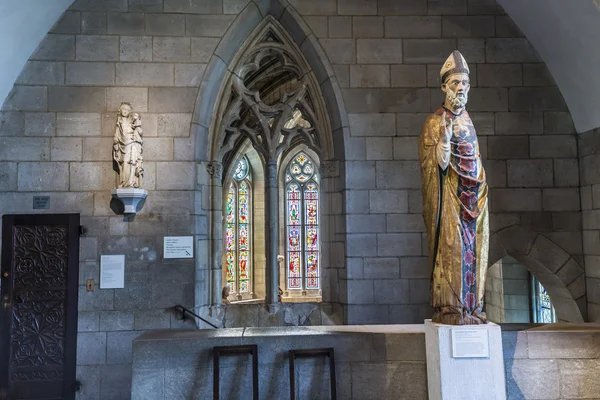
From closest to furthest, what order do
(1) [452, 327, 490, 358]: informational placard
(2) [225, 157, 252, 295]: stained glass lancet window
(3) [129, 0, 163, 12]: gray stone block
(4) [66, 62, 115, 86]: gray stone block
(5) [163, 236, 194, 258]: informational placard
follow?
(1) [452, 327, 490, 358]: informational placard
(5) [163, 236, 194, 258]: informational placard
(4) [66, 62, 115, 86]: gray stone block
(3) [129, 0, 163, 12]: gray stone block
(2) [225, 157, 252, 295]: stained glass lancet window

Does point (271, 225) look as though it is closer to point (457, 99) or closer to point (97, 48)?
point (97, 48)

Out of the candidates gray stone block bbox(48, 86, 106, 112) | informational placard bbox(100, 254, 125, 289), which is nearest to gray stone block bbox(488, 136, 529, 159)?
informational placard bbox(100, 254, 125, 289)

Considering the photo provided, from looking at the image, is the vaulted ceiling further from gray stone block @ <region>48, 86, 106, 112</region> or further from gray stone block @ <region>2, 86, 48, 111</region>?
gray stone block @ <region>48, 86, 106, 112</region>

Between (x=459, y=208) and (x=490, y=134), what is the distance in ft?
8.46

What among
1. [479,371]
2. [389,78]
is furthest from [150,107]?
[479,371]

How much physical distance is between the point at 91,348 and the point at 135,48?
3195 mm

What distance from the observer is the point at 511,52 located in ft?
17.7

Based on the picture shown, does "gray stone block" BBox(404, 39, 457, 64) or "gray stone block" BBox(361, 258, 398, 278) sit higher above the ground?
"gray stone block" BBox(404, 39, 457, 64)

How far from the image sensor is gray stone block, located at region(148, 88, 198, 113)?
5.16 metres

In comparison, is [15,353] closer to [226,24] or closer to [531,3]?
[226,24]

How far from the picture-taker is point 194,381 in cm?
340

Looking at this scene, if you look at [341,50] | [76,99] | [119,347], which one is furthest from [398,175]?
[76,99]

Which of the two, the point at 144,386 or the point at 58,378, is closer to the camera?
the point at 144,386

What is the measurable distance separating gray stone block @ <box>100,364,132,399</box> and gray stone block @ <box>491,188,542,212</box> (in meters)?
4.27
